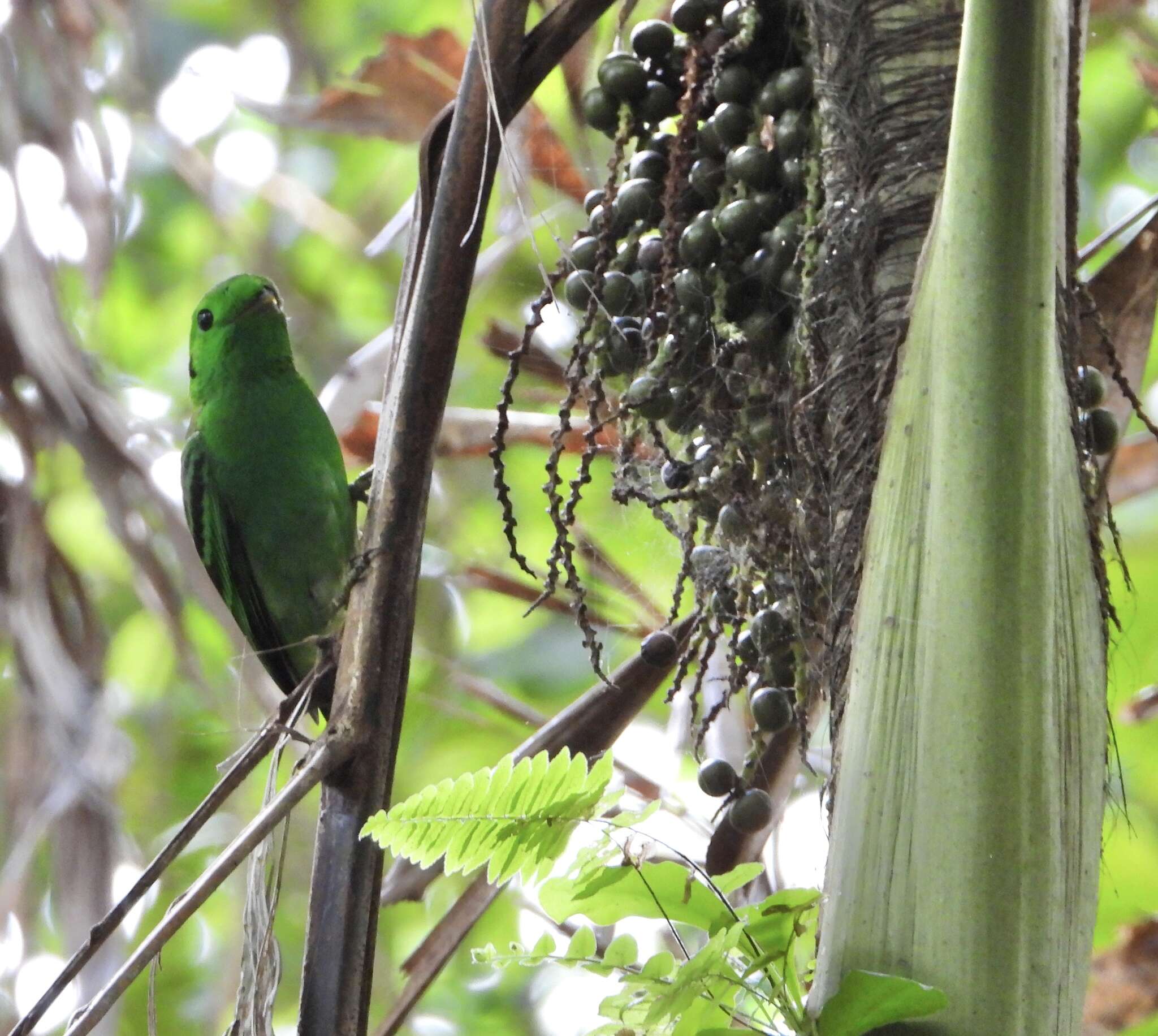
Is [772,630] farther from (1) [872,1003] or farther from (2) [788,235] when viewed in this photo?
(1) [872,1003]

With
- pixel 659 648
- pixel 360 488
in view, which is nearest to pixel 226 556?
pixel 360 488

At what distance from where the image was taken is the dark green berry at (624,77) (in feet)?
4.73

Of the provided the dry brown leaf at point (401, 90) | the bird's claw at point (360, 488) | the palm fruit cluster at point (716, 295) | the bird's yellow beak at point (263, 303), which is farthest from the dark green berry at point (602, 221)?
the bird's yellow beak at point (263, 303)

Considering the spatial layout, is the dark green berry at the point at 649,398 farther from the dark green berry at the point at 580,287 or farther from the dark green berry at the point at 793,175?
the dark green berry at the point at 793,175

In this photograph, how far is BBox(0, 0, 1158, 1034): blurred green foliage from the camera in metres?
2.37

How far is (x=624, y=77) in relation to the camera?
1.44 metres

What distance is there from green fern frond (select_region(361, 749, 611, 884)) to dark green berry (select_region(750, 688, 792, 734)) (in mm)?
303

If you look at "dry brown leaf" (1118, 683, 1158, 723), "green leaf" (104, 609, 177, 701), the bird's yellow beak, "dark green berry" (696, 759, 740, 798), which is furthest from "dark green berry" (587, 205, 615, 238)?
"green leaf" (104, 609, 177, 701)

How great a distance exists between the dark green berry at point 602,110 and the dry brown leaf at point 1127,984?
4.35 feet

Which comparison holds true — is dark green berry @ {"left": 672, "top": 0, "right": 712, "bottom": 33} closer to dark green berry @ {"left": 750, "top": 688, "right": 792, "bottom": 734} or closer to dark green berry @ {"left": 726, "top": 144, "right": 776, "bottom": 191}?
dark green berry @ {"left": 726, "top": 144, "right": 776, "bottom": 191}

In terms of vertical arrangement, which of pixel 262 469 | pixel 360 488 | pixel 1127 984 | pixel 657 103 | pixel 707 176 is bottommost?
pixel 1127 984

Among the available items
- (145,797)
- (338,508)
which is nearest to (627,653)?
(338,508)

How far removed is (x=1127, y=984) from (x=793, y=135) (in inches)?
51.5

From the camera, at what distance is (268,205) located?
475 centimetres
